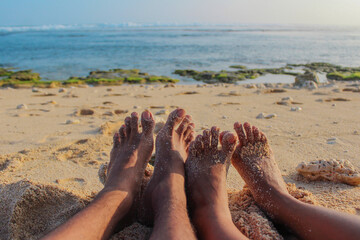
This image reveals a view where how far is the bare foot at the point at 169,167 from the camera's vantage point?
1761mm

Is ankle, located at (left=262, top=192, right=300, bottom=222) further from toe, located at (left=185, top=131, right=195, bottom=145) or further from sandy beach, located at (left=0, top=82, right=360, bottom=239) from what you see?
toe, located at (left=185, top=131, right=195, bottom=145)

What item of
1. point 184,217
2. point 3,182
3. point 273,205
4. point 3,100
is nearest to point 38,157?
point 3,182

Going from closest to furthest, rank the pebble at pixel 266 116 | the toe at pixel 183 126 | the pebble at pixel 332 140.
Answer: the toe at pixel 183 126 < the pebble at pixel 332 140 < the pebble at pixel 266 116

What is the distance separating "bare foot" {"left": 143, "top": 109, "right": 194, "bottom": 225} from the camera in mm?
1761

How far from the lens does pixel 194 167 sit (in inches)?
80.0

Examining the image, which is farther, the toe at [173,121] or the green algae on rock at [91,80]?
the green algae on rock at [91,80]

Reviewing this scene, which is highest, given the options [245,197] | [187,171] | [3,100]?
[187,171]

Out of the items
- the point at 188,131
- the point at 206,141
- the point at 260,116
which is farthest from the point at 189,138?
the point at 260,116

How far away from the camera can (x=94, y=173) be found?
8.65 feet

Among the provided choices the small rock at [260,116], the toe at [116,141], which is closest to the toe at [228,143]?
the toe at [116,141]

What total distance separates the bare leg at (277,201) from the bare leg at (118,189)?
2.32ft

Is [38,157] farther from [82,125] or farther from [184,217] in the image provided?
[184,217]

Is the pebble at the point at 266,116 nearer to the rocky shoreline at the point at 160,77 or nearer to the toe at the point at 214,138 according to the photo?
the toe at the point at 214,138

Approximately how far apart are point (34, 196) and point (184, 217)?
35.5 inches
